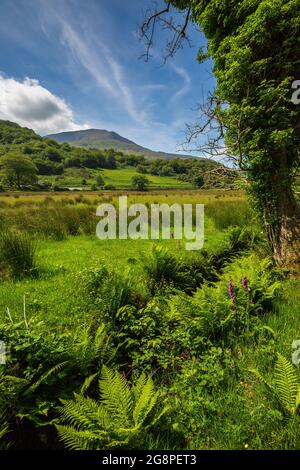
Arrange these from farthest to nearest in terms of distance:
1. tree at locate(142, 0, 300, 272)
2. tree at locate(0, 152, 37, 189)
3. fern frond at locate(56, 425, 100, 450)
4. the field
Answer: tree at locate(0, 152, 37, 189) → tree at locate(142, 0, 300, 272) → the field → fern frond at locate(56, 425, 100, 450)

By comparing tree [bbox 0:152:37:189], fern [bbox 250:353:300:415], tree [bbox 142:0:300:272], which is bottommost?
fern [bbox 250:353:300:415]

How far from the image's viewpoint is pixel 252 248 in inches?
312

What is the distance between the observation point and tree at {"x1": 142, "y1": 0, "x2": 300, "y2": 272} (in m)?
5.14

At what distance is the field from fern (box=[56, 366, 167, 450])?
0.5 inches

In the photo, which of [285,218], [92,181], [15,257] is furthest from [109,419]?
[92,181]

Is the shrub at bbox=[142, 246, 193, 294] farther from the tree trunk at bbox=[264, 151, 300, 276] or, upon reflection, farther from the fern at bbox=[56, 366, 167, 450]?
the fern at bbox=[56, 366, 167, 450]

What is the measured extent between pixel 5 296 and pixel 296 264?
6.76 m

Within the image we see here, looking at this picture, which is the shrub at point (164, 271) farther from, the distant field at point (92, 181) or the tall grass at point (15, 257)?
the distant field at point (92, 181)

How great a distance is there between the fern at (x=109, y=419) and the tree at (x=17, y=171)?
260ft

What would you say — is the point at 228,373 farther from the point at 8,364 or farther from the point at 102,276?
the point at 102,276

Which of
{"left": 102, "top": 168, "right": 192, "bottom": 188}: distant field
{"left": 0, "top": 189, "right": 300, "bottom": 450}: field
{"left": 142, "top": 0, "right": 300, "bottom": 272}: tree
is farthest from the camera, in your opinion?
{"left": 102, "top": 168, "right": 192, "bottom": 188}: distant field

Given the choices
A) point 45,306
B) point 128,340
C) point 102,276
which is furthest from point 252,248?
point 45,306

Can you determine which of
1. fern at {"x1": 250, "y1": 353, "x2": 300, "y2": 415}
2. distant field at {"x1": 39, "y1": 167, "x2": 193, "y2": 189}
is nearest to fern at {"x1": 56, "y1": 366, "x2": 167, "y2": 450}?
fern at {"x1": 250, "y1": 353, "x2": 300, "y2": 415}

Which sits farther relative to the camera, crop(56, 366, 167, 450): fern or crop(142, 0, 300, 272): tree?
crop(142, 0, 300, 272): tree
